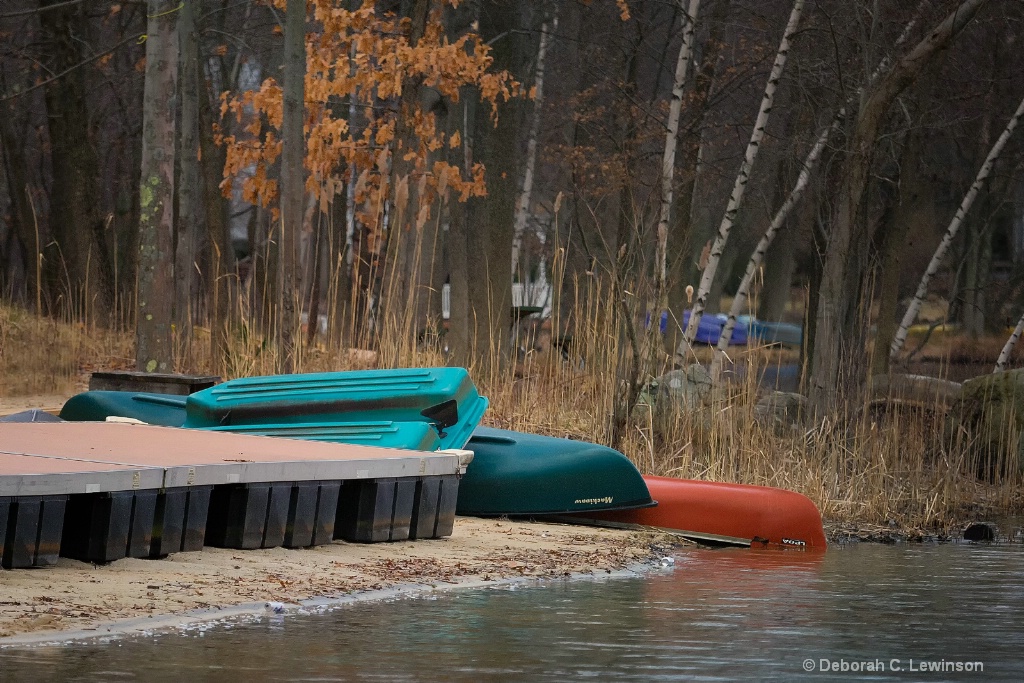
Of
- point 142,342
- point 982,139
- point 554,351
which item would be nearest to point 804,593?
point 554,351

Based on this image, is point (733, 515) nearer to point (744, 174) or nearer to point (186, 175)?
point (744, 174)

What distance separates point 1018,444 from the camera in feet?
39.1

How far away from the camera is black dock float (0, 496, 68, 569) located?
19.6 feet

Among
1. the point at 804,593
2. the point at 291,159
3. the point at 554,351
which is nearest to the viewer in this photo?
the point at 804,593

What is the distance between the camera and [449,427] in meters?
A: 9.00

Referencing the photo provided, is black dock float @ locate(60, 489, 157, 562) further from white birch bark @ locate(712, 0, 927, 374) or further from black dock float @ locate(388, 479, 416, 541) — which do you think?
white birch bark @ locate(712, 0, 927, 374)

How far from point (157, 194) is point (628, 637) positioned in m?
6.72

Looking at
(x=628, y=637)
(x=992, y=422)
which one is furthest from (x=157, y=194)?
(x=992, y=422)

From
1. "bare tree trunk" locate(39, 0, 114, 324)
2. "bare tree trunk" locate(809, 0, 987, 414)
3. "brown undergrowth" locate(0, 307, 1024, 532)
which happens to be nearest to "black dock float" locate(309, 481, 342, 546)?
"brown undergrowth" locate(0, 307, 1024, 532)

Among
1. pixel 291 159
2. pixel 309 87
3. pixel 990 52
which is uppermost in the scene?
pixel 990 52

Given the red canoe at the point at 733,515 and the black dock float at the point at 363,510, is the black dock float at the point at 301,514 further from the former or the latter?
the red canoe at the point at 733,515

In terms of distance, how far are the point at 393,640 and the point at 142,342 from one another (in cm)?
645

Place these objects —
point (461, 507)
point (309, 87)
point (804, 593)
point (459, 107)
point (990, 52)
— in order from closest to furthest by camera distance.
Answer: point (804, 593), point (461, 507), point (309, 87), point (459, 107), point (990, 52)

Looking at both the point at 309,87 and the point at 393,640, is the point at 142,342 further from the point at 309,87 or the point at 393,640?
the point at 393,640
